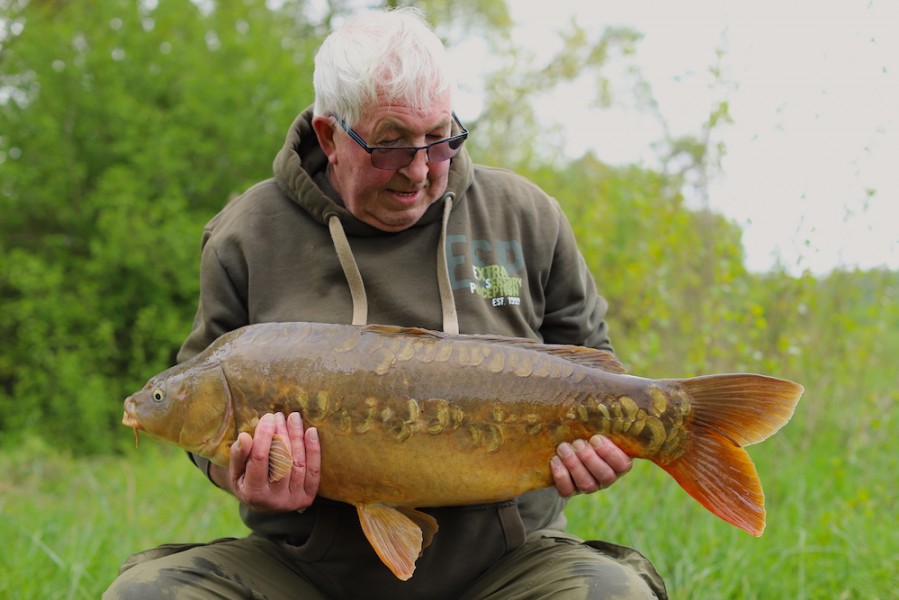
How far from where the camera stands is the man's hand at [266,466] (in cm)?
217

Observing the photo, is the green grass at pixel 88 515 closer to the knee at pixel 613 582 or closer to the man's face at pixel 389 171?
the man's face at pixel 389 171

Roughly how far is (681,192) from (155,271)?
14.7 ft

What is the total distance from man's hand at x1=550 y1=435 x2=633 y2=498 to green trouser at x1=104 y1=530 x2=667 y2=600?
192mm

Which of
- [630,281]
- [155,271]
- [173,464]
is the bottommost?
[173,464]

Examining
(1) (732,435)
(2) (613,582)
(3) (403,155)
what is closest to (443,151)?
(3) (403,155)

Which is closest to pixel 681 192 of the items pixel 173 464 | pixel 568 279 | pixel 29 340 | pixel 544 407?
pixel 568 279

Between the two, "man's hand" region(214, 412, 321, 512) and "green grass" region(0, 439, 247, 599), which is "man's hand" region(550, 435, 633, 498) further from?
"green grass" region(0, 439, 247, 599)

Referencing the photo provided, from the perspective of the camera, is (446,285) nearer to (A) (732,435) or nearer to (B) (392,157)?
(B) (392,157)

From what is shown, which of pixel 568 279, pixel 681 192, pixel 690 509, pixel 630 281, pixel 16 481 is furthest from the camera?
pixel 16 481

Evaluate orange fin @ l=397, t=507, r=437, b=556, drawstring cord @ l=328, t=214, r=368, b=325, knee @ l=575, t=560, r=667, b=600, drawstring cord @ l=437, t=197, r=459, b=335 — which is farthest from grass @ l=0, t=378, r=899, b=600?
drawstring cord @ l=328, t=214, r=368, b=325

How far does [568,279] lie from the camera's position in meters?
2.76

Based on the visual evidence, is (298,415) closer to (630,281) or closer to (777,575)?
(777,575)

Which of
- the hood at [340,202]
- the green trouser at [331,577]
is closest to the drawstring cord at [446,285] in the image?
the hood at [340,202]

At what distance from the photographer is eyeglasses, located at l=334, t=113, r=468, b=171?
246cm
